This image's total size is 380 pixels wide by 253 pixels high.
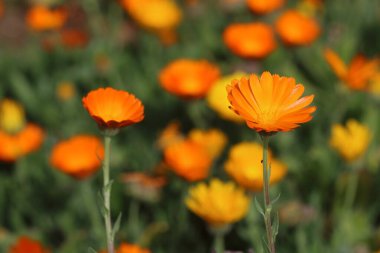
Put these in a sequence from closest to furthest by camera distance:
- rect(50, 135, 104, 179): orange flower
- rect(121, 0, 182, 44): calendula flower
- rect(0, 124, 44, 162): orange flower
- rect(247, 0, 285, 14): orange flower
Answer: rect(50, 135, 104, 179): orange flower < rect(0, 124, 44, 162): orange flower < rect(247, 0, 285, 14): orange flower < rect(121, 0, 182, 44): calendula flower

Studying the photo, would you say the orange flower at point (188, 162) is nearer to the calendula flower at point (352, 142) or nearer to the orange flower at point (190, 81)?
the orange flower at point (190, 81)

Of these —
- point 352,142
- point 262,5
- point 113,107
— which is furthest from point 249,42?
point 113,107

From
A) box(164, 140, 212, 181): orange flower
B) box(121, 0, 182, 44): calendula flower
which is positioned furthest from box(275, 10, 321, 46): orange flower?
box(164, 140, 212, 181): orange flower

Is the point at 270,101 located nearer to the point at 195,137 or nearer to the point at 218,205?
the point at 218,205

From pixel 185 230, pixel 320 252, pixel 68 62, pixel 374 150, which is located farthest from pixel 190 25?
pixel 320 252

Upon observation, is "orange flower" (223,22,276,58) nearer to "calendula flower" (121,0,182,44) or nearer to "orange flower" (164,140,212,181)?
"orange flower" (164,140,212,181)

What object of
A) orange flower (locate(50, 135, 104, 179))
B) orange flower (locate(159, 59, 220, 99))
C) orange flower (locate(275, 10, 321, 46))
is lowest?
orange flower (locate(50, 135, 104, 179))

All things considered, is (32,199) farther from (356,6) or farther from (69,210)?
(356,6)
